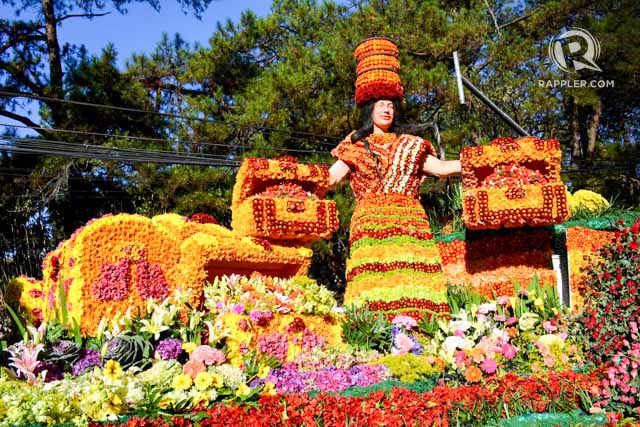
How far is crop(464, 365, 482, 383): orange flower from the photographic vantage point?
3930 mm

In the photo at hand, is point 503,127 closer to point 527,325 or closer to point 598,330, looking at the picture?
point 527,325

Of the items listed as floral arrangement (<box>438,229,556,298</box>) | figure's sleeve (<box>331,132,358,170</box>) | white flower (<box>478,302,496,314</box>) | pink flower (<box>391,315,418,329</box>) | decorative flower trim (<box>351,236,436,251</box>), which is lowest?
pink flower (<box>391,315,418,329</box>)

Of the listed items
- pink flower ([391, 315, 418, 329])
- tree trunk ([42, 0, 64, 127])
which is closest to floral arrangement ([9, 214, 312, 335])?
pink flower ([391, 315, 418, 329])

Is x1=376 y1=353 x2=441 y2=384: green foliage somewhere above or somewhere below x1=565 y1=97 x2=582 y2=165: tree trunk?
below

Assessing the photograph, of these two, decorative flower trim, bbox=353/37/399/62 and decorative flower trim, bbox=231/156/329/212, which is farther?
decorative flower trim, bbox=353/37/399/62

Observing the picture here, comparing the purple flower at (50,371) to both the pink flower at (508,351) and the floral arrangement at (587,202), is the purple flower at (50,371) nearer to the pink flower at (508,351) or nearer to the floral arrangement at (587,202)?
the pink flower at (508,351)

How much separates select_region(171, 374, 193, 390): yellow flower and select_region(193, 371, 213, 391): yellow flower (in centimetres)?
5

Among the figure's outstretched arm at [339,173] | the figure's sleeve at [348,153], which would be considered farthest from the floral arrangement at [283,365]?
the figure's sleeve at [348,153]

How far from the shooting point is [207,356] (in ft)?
12.5

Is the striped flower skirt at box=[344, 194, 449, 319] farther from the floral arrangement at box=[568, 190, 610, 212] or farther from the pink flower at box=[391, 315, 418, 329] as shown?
the floral arrangement at box=[568, 190, 610, 212]

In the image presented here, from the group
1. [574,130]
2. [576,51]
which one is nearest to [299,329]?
[576,51]

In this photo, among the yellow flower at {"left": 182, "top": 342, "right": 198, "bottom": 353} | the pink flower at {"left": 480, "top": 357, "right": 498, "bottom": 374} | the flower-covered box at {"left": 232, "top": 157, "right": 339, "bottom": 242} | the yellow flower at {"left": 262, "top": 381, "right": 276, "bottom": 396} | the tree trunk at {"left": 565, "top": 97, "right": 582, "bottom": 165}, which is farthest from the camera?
the tree trunk at {"left": 565, "top": 97, "right": 582, "bottom": 165}

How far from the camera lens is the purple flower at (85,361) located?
373 cm

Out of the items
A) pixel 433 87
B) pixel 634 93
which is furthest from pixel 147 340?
pixel 634 93
